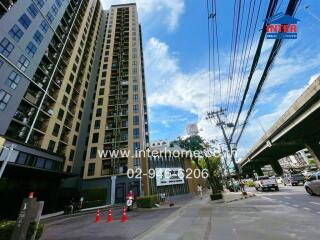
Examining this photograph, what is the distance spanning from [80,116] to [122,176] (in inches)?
696

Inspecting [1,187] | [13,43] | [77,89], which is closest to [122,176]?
[1,187]

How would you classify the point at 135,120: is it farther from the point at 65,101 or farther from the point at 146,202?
the point at 146,202

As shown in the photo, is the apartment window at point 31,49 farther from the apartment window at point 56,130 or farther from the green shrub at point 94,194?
the green shrub at point 94,194

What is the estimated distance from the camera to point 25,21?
2733 cm

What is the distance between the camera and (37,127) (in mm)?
30094

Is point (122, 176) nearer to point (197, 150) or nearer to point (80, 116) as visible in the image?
point (80, 116)

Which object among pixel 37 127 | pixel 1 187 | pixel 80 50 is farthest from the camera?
pixel 80 50

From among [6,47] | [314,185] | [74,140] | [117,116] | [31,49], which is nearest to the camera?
[314,185]

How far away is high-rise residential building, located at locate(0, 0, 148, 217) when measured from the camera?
2383 centimetres

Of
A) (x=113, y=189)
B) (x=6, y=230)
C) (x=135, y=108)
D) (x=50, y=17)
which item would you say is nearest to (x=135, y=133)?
(x=135, y=108)

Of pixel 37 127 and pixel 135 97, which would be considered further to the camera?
pixel 135 97

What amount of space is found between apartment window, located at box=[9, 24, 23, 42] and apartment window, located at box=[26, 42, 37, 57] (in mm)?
1792

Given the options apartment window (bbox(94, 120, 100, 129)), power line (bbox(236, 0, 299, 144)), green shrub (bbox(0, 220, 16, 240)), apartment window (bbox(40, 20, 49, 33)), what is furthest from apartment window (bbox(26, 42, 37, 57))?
power line (bbox(236, 0, 299, 144))

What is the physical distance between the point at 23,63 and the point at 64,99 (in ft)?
38.6
